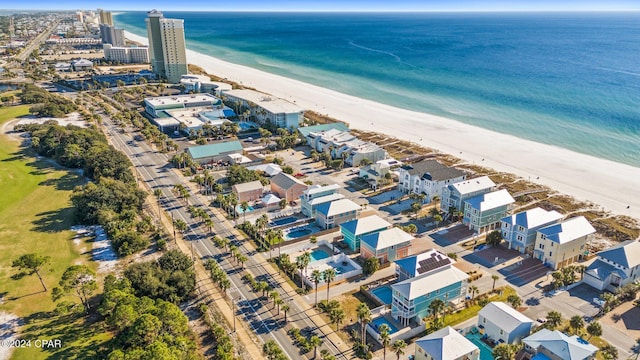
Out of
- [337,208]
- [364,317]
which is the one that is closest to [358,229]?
[337,208]

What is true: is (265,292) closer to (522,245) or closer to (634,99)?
(522,245)

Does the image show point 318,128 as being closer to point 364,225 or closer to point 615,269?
point 364,225

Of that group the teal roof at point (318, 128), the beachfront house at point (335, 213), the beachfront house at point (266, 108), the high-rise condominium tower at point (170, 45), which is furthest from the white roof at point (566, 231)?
the high-rise condominium tower at point (170, 45)

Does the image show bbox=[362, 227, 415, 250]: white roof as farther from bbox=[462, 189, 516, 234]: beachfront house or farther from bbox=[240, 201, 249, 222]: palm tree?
bbox=[240, 201, 249, 222]: palm tree

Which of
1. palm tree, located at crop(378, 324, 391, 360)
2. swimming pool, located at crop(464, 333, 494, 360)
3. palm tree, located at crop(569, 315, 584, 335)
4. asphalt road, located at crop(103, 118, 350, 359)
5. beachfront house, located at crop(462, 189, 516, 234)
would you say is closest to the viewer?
palm tree, located at crop(378, 324, 391, 360)

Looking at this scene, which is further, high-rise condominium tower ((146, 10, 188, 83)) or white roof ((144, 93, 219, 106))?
high-rise condominium tower ((146, 10, 188, 83))

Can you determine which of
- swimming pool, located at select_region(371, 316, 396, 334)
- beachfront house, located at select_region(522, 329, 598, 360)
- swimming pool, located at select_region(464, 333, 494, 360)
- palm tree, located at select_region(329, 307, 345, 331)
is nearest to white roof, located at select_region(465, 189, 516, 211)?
swimming pool, located at select_region(464, 333, 494, 360)

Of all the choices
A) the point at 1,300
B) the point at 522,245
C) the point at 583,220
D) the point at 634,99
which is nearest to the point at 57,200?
the point at 1,300

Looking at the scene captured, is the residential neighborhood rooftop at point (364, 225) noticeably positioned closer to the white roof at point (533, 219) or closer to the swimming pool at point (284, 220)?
the swimming pool at point (284, 220)

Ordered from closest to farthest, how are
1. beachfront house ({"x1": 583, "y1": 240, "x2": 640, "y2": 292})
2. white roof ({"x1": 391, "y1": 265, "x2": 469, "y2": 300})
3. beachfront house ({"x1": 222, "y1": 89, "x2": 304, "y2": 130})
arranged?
white roof ({"x1": 391, "y1": 265, "x2": 469, "y2": 300})
beachfront house ({"x1": 583, "y1": 240, "x2": 640, "y2": 292})
beachfront house ({"x1": 222, "y1": 89, "x2": 304, "y2": 130})
